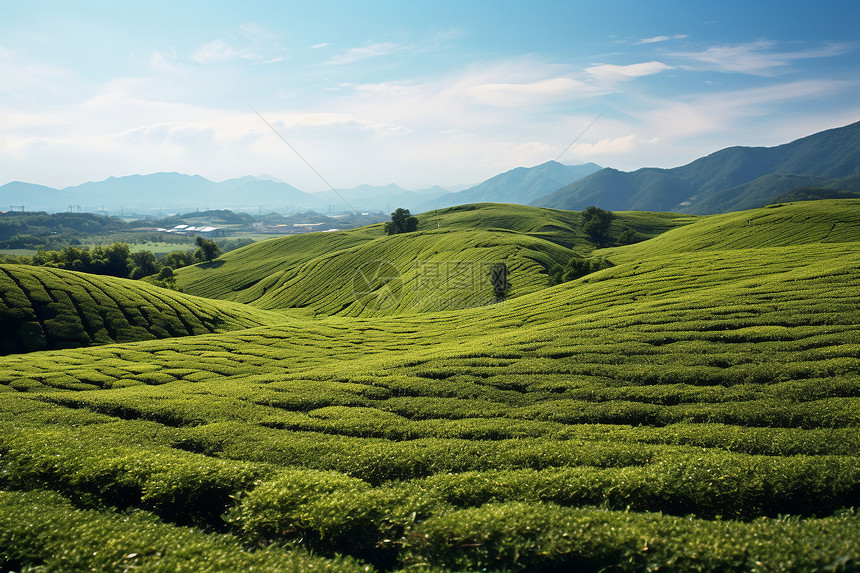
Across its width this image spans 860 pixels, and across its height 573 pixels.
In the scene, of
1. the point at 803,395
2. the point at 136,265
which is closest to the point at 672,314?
the point at 803,395

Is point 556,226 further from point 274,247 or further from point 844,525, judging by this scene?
point 844,525

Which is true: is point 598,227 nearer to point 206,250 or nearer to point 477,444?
point 477,444

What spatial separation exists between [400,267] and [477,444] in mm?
104904

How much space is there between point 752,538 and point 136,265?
188m

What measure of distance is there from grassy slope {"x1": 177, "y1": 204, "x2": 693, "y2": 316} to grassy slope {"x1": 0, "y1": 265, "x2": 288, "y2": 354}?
3953 cm

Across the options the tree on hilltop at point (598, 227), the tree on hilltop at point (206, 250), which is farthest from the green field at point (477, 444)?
the tree on hilltop at point (206, 250)

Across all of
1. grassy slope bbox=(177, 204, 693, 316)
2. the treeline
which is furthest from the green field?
the treeline

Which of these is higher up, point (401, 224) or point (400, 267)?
point (401, 224)

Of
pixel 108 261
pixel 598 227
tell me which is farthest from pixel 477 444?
pixel 108 261

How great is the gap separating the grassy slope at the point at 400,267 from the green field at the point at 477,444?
142 ft

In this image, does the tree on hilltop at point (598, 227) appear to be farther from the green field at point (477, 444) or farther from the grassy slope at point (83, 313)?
the grassy slope at point (83, 313)

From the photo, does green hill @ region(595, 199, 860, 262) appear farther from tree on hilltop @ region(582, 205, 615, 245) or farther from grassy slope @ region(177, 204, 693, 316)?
tree on hilltop @ region(582, 205, 615, 245)

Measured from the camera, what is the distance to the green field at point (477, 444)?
38.5 feet

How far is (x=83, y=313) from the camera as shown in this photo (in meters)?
50.8
